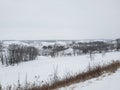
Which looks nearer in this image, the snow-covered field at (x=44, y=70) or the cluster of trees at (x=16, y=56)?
the snow-covered field at (x=44, y=70)

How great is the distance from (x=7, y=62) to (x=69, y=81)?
253ft

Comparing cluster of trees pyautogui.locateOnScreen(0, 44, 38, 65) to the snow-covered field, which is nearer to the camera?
the snow-covered field

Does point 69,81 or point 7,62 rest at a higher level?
point 69,81

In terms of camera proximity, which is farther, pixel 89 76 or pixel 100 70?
pixel 100 70

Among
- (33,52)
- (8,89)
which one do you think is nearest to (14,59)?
(33,52)

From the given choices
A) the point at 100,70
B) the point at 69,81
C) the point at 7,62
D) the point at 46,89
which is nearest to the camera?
the point at 46,89

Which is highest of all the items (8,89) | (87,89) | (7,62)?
(87,89)

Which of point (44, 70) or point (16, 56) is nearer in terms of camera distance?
point (44, 70)

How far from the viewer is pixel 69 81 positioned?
6.38m

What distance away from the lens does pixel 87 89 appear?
4578 mm

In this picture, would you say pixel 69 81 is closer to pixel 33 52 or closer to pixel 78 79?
pixel 78 79

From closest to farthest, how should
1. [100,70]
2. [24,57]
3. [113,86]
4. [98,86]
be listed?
[113,86], [98,86], [100,70], [24,57]

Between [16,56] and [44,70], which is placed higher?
[44,70]

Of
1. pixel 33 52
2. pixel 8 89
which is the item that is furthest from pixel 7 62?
pixel 8 89
